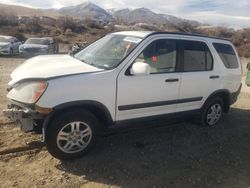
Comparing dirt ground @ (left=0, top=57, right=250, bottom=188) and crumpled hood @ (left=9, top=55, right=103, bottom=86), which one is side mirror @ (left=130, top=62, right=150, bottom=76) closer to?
crumpled hood @ (left=9, top=55, right=103, bottom=86)

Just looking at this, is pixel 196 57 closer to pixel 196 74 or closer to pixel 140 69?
pixel 196 74

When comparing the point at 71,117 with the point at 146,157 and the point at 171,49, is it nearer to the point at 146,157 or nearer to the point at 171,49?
the point at 146,157

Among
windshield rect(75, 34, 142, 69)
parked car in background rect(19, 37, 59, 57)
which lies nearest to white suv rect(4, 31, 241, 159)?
windshield rect(75, 34, 142, 69)

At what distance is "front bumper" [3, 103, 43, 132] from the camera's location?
422 cm

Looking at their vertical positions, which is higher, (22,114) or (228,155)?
(22,114)

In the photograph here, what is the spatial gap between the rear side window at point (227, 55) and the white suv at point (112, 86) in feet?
0.37

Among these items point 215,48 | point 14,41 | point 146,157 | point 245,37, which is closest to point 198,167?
point 146,157

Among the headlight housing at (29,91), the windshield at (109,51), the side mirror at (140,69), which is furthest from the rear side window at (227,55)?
the headlight housing at (29,91)

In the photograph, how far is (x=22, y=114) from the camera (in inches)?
167

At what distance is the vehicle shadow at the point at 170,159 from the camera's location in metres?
4.37

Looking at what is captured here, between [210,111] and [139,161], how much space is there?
7.91ft

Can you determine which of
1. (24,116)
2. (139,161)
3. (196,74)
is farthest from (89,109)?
(196,74)

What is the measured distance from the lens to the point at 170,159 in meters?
5.00

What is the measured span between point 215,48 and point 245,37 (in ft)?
140
